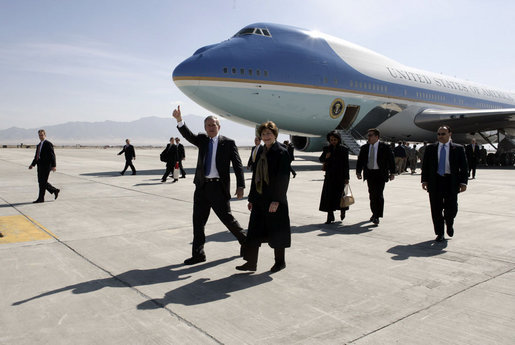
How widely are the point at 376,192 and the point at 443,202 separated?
4.52 ft

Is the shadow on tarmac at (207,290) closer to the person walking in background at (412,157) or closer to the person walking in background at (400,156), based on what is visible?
the person walking in background at (400,156)

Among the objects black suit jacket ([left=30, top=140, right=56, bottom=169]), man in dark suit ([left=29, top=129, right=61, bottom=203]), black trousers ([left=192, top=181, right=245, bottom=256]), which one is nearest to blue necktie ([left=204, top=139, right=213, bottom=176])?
black trousers ([left=192, top=181, right=245, bottom=256])

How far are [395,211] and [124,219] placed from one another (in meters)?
5.42

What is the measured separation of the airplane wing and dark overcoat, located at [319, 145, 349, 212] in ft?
57.5

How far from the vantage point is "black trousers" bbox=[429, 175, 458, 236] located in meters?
5.82

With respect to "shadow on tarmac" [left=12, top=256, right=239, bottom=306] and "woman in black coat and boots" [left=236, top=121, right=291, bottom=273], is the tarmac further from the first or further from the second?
"woman in black coat and boots" [left=236, top=121, right=291, bottom=273]

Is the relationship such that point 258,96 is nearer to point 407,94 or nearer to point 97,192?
point 97,192

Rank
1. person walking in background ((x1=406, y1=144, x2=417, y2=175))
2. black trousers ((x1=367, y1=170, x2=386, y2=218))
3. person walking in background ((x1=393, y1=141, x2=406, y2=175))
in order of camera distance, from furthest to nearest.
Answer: person walking in background ((x1=406, y1=144, x2=417, y2=175)), person walking in background ((x1=393, y1=141, x2=406, y2=175)), black trousers ((x1=367, y1=170, x2=386, y2=218))

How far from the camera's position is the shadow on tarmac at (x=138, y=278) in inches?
149

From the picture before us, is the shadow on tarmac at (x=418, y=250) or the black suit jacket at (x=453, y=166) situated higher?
the black suit jacket at (x=453, y=166)

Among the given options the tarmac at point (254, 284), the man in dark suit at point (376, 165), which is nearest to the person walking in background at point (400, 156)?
the tarmac at point (254, 284)

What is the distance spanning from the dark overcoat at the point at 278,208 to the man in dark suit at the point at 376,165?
10.4 ft

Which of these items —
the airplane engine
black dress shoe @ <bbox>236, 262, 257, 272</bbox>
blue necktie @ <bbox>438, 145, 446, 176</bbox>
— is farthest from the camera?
the airplane engine

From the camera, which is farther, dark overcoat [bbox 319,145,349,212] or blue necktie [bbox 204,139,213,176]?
dark overcoat [bbox 319,145,349,212]
